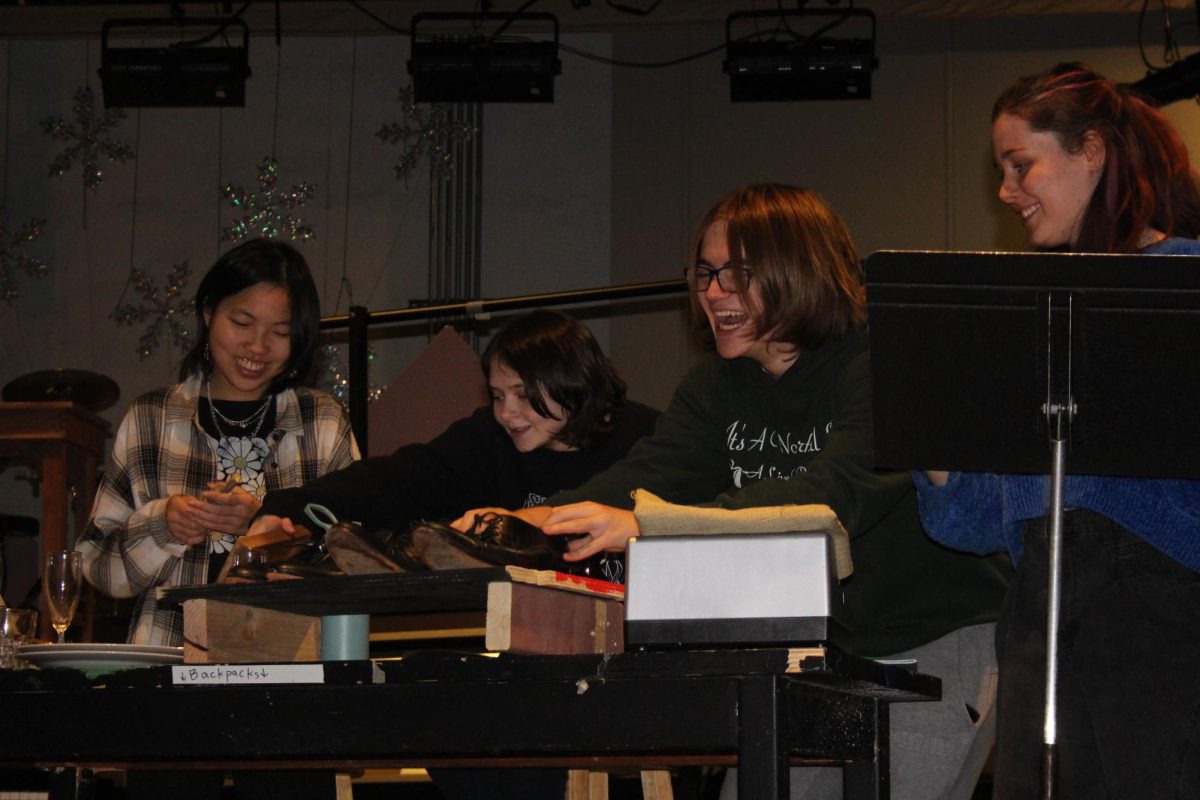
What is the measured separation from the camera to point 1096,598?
1641mm

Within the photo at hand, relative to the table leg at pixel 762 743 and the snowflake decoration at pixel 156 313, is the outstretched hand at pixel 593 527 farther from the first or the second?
the snowflake decoration at pixel 156 313

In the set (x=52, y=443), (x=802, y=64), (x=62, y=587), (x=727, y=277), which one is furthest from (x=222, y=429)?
(x=802, y=64)

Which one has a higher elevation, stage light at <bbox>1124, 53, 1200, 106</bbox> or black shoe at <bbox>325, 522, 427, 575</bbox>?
stage light at <bbox>1124, 53, 1200, 106</bbox>

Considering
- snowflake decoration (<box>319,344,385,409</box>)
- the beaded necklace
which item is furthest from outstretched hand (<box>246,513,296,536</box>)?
snowflake decoration (<box>319,344,385,409</box>)

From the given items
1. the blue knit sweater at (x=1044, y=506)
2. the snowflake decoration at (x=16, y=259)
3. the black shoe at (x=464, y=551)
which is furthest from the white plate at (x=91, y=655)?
the snowflake decoration at (x=16, y=259)

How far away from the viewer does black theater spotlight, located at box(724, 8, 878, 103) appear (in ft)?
20.1

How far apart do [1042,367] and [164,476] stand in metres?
1.91

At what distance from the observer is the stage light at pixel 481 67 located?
6301 millimetres

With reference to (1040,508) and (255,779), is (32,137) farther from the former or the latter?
(1040,508)

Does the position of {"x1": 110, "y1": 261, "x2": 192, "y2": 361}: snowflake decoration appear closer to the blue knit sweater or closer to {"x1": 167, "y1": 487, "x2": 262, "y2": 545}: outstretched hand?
{"x1": 167, "y1": 487, "x2": 262, "y2": 545}: outstretched hand

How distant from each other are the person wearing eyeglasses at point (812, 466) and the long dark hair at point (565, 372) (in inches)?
14.9

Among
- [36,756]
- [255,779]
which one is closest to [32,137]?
[255,779]

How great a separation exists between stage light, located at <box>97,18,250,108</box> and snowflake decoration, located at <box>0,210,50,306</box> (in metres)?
1.05

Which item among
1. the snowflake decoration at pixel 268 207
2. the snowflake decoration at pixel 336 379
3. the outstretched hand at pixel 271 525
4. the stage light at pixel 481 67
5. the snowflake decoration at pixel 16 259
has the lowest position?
the outstretched hand at pixel 271 525
